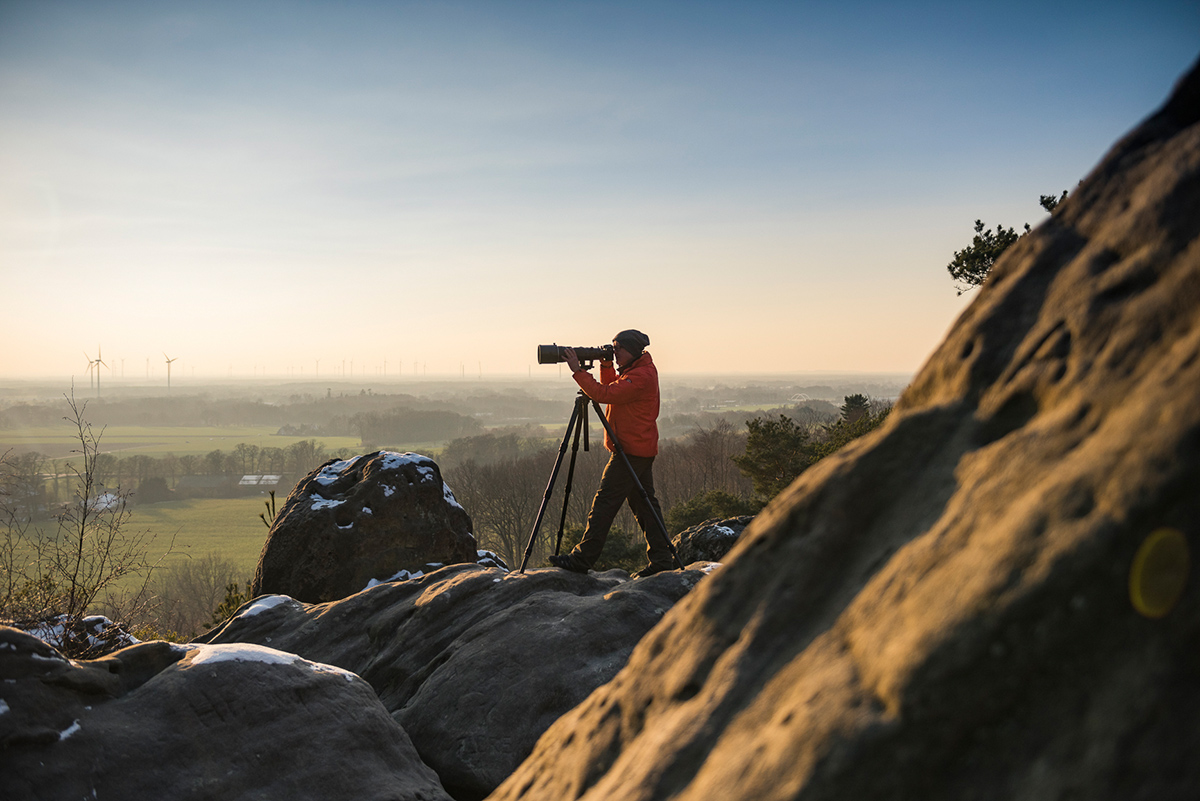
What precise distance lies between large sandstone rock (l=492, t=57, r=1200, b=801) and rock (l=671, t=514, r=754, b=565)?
10.4 metres

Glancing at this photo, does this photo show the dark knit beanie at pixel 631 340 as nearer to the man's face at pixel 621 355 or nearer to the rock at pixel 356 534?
the man's face at pixel 621 355

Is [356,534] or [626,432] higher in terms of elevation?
[626,432]

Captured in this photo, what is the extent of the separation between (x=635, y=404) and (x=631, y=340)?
75 centimetres

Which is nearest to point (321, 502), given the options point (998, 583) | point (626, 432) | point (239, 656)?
point (626, 432)

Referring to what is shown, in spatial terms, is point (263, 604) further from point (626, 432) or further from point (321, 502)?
point (626, 432)

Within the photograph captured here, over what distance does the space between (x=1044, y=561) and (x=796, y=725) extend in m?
0.81

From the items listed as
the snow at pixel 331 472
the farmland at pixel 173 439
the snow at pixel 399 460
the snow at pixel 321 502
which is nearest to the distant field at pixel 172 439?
the farmland at pixel 173 439

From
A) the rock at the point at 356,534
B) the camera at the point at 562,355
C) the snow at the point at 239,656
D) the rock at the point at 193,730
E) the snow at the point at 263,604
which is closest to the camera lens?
the rock at the point at 193,730

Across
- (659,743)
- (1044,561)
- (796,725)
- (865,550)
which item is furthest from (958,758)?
(659,743)

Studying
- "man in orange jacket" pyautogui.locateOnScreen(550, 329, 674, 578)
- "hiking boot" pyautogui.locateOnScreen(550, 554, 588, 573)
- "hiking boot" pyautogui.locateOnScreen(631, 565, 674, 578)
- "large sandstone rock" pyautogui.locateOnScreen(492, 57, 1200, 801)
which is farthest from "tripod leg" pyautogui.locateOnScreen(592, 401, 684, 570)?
"large sandstone rock" pyautogui.locateOnScreen(492, 57, 1200, 801)

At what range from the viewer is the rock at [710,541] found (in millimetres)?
13000

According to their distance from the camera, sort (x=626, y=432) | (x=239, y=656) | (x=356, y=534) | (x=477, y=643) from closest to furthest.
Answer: (x=239, y=656)
(x=477, y=643)
(x=626, y=432)
(x=356, y=534)

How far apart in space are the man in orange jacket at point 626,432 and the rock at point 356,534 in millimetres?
4335

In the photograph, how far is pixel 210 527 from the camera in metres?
79.4
